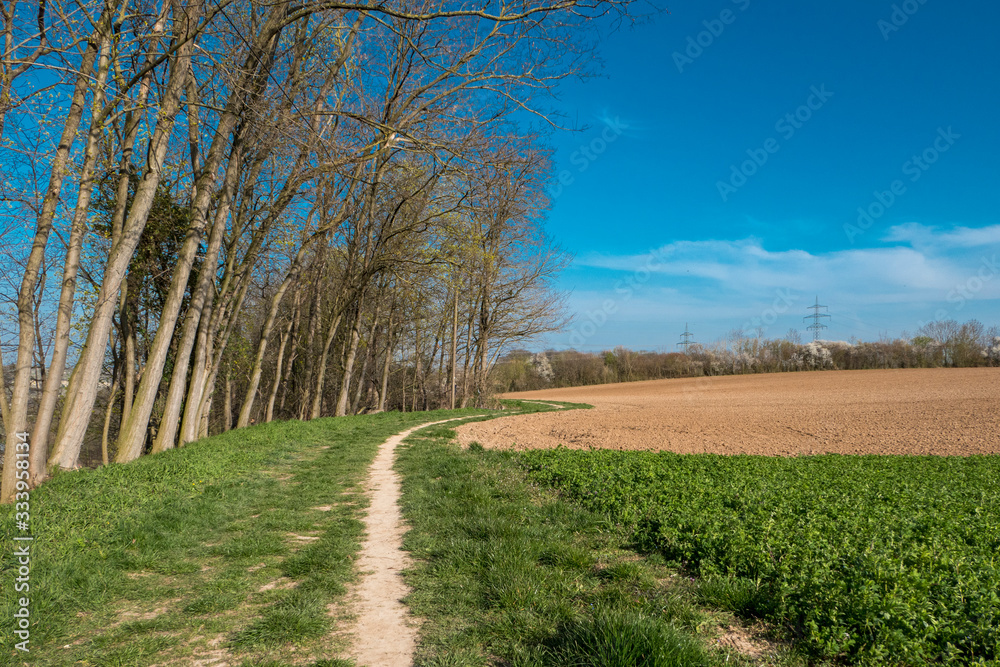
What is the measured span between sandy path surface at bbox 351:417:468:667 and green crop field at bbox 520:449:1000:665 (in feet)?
7.21

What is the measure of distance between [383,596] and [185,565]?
1975 millimetres

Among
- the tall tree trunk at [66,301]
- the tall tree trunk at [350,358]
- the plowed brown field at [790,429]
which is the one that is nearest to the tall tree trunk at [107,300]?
the tall tree trunk at [66,301]

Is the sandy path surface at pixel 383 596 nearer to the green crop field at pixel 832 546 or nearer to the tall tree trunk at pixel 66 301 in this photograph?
the green crop field at pixel 832 546

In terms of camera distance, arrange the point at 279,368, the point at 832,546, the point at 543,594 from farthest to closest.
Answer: the point at 279,368 → the point at 832,546 → the point at 543,594

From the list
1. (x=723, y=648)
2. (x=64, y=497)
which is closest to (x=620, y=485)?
(x=723, y=648)

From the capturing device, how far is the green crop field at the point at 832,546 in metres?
3.12

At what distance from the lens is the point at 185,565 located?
4.60m

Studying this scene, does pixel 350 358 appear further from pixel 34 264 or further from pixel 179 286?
pixel 34 264

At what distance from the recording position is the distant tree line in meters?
39.9

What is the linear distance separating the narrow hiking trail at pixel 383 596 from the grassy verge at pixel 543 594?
0.12m

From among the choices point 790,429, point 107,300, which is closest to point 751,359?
point 790,429

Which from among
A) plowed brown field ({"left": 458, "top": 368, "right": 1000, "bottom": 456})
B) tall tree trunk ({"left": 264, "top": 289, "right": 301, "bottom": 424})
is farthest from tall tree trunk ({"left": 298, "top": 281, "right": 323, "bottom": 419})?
plowed brown field ({"left": 458, "top": 368, "right": 1000, "bottom": 456})

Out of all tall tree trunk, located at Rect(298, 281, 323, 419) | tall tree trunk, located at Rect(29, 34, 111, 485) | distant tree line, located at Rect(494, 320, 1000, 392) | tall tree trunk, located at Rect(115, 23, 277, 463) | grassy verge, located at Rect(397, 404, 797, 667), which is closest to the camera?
grassy verge, located at Rect(397, 404, 797, 667)

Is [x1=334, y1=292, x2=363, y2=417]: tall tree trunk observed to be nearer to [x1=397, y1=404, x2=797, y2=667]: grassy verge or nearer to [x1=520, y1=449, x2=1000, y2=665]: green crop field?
[x1=520, y1=449, x2=1000, y2=665]: green crop field
